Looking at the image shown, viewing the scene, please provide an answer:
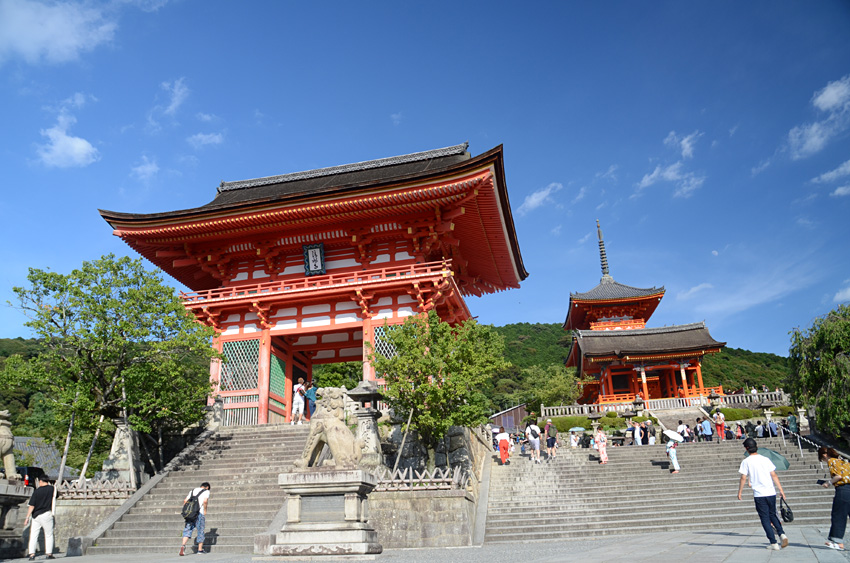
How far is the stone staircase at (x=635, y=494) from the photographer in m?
13.0

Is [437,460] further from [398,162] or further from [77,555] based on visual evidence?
[398,162]

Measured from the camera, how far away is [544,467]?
18.0 m

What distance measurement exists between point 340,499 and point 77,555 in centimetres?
665

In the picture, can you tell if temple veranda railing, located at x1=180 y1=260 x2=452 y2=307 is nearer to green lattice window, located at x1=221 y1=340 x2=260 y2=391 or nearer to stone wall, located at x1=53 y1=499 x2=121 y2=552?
green lattice window, located at x1=221 y1=340 x2=260 y2=391

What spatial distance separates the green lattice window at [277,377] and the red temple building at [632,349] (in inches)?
897

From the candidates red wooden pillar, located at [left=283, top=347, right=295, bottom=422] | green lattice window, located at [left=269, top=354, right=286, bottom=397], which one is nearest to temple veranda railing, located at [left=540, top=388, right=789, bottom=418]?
red wooden pillar, located at [left=283, top=347, right=295, bottom=422]

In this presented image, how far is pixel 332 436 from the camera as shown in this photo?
9.10m

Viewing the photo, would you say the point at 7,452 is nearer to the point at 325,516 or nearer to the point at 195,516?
the point at 195,516

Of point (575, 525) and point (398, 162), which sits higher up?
point (398, 162)

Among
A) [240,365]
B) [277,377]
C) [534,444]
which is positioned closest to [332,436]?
[534,444]

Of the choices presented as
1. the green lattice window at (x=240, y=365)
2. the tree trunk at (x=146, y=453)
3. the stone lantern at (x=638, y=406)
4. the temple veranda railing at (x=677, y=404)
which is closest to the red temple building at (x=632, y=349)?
the temple veranda railing at (x=677, y=404)

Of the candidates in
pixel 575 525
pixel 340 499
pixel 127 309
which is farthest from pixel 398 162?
pixel 340 499

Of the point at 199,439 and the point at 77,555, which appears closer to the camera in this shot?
the point at 77,555

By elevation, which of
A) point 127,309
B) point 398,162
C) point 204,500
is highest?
point 398,162
